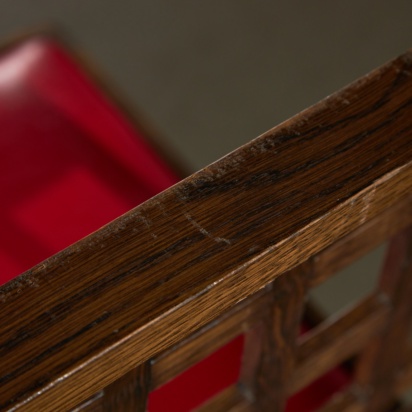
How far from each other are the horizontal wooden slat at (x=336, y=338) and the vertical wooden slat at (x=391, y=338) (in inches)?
0.9

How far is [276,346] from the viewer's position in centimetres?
84

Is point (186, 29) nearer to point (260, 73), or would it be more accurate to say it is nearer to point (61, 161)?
point (260, 73)

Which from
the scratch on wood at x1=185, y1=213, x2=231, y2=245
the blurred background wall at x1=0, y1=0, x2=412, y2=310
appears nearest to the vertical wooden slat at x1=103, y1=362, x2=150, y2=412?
the scratch on wood at x1=185, y1=213, x2=231, y2=245

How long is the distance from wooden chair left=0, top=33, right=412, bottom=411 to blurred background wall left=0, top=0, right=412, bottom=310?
1583mm

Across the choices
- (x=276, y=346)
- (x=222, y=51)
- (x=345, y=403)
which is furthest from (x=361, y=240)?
(x=222, y=51)

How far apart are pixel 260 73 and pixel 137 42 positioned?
0.37 meters

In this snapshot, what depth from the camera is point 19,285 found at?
59 centimetres

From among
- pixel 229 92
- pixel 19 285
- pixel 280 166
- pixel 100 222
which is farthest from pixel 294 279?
pixel 229 92

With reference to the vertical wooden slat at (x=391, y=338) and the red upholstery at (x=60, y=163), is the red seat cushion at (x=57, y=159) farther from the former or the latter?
the vertical wooden slat at (x=391, y=338)

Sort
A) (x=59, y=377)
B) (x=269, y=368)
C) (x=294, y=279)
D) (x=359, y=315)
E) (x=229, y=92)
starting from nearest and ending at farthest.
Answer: (x=59, y=377) < (x=294, y=279) < (x=269, y=368) < (x=359, y=315) < (x=229, y=92)

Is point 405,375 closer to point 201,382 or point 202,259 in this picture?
point 201,382

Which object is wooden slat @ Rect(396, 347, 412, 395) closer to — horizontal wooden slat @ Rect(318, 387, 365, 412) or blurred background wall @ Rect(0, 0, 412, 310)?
horizontal wooden slat @ Rect(318, 387, 365, 412)

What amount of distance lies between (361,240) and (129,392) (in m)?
0.29

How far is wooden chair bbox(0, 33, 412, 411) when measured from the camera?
57 cm
